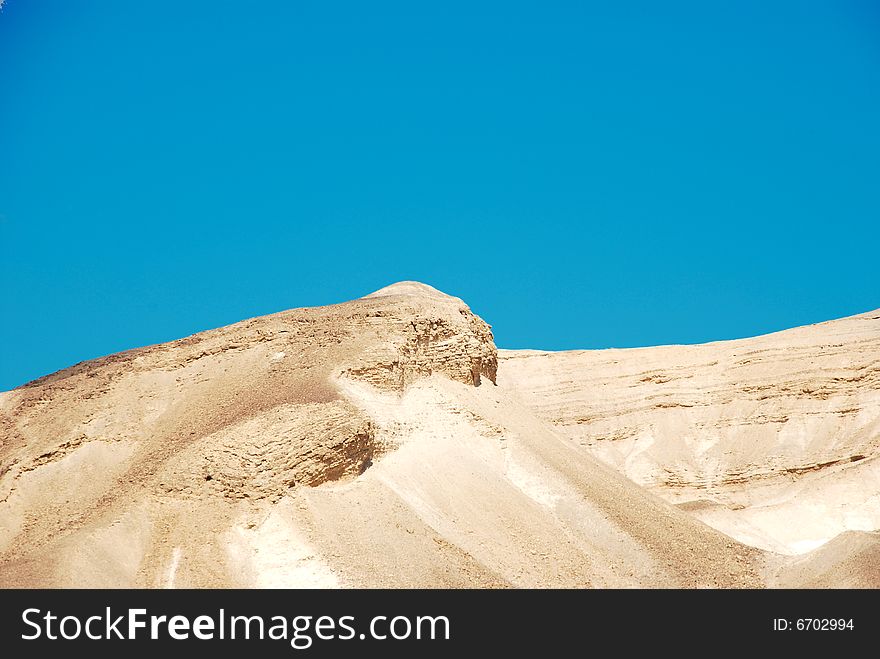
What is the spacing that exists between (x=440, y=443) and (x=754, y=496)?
2584cm

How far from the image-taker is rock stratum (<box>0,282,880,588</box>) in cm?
2403

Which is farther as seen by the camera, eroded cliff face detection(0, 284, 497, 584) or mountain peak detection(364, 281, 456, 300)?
mountain peak detection(364, 281, 456, 300)

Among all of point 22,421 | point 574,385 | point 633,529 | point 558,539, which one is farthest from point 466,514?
point 574,385

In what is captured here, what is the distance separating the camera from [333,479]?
26547mm

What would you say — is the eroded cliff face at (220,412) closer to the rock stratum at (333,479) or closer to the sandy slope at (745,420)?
→ the rock stratum at (333,479)
